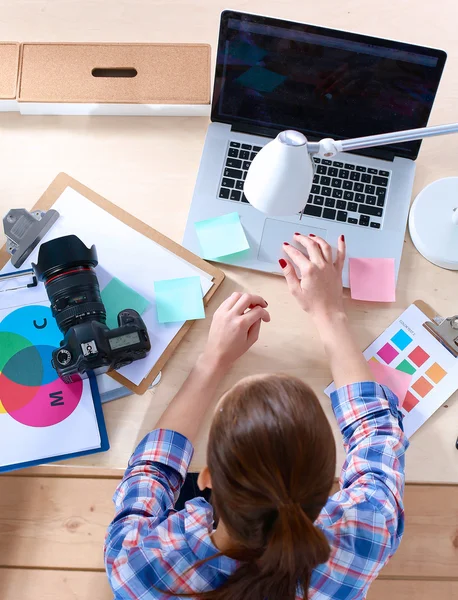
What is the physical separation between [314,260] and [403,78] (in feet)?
1.08

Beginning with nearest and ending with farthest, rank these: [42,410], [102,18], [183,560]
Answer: [183,560], [42,410], [102,18]

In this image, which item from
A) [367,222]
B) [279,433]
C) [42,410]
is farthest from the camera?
[367,222]

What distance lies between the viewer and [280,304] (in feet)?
3.29

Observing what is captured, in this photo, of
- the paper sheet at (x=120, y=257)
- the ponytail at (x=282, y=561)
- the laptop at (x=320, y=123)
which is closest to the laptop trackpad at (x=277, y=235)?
the laptop at (x=320, y=123)

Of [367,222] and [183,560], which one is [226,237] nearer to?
[367,222]

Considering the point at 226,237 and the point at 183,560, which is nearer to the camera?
the point at 183,560

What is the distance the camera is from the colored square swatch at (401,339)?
3.22ft

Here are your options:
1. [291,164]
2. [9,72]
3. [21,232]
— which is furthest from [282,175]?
[9,72]

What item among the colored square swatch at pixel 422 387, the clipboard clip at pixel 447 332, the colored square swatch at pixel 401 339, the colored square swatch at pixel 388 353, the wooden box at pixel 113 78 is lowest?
the colored square swatch at pixel 422 387

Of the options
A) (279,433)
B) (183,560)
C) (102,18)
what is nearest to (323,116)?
(102,18)

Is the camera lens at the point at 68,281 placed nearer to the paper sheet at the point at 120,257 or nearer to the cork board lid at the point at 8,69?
the paper sheet at the point at 120,257

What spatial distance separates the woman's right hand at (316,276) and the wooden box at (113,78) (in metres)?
0.33

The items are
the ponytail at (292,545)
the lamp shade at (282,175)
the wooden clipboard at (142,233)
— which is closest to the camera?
the ponytail at (292,545)

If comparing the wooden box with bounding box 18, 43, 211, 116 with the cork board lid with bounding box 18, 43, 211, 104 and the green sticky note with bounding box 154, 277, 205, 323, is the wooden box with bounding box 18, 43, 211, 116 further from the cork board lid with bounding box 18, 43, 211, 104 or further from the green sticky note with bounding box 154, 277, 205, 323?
the green sticky note with bounding box 154, 277, 205, 323
